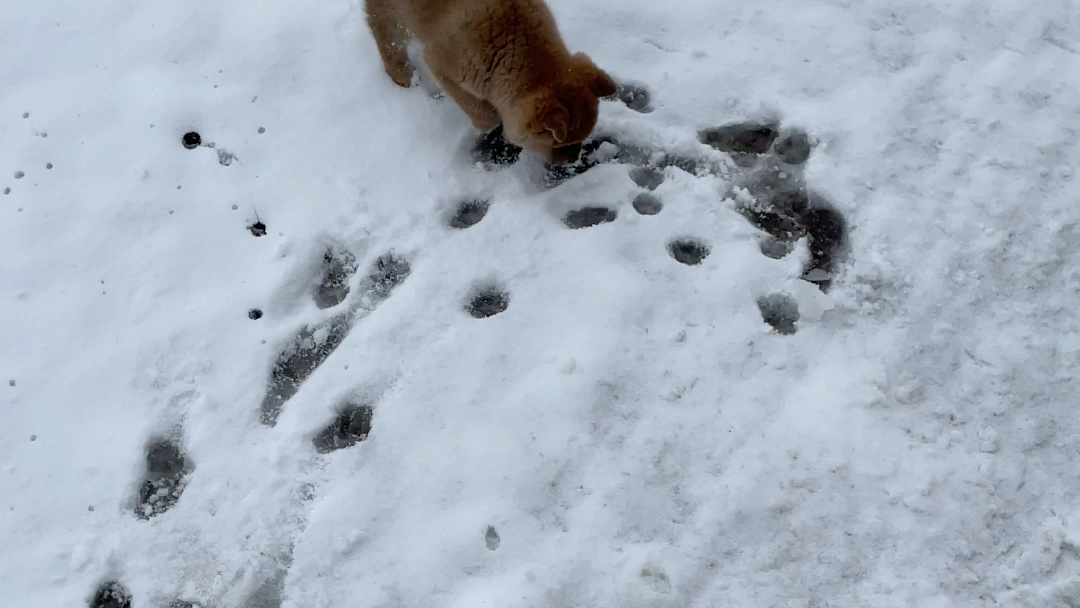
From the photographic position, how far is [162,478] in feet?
9.83

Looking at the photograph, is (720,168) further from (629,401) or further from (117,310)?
(117,310)

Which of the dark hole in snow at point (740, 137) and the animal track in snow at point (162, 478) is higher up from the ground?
the dark hole in snow at point (740, 137)

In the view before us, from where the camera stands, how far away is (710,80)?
3654 millimetres

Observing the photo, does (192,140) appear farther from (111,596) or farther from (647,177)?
(647,177)

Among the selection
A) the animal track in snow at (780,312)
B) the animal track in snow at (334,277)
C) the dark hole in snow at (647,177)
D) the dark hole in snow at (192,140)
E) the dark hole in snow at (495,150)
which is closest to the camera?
the animal track in snow at (780,312)

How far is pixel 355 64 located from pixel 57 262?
1.61 metres

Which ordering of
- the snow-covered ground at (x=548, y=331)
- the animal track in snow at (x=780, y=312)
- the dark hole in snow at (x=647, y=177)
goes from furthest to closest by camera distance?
the dark hole in snow at (x=647, y=177) → the animal track in snow at (x=780, y=312) → the snow-covered ground at (x=548, y=331)

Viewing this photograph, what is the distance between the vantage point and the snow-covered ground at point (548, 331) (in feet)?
8.96

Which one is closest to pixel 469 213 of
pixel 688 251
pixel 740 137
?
pixel 688 251

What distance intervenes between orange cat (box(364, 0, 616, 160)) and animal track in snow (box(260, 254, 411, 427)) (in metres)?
0.78

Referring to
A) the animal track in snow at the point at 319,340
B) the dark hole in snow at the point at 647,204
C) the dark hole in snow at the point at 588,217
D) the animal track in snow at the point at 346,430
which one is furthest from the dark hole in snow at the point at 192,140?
the dark hole in snow at the point at 647,204

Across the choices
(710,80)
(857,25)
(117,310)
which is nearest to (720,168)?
(710,80)

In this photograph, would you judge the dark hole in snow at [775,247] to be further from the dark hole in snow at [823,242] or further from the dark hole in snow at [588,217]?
the dark hole in snow at [588,217]

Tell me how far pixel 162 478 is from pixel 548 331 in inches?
62.1
